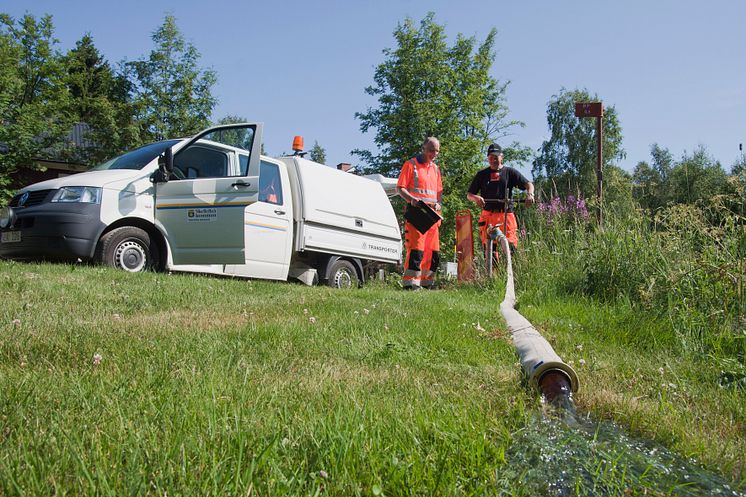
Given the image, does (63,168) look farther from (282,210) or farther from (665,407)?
(665,407)

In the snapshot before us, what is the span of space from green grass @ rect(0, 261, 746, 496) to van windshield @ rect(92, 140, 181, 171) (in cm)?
357

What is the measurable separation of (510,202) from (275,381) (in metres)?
6.44

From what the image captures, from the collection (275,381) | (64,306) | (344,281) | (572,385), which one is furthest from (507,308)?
(344,281)

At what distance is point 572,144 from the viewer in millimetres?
45250

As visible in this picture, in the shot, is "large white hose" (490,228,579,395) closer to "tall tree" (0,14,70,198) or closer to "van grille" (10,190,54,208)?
"van grille" (10,190,54,208)

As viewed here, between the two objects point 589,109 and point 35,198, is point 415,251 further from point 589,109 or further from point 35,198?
point 35,198

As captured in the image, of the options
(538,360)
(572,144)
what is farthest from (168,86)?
(572,144)

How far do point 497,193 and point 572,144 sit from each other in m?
40.0

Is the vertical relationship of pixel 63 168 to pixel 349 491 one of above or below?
above

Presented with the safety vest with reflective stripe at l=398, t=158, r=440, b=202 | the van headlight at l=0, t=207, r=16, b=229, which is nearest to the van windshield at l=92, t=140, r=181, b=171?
the van headlight at l=0, t=207, r=16, b=229

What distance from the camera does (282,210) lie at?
337 inches

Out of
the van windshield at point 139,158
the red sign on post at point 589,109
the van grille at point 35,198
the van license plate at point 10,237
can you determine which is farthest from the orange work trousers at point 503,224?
the van license plate at point 10,237

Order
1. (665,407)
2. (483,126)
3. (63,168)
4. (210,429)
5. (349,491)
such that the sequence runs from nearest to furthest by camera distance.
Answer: (349,491) < (210,429) < (665,407) < (63,168) < (483,126)

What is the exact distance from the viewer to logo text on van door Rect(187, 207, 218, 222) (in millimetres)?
7203
